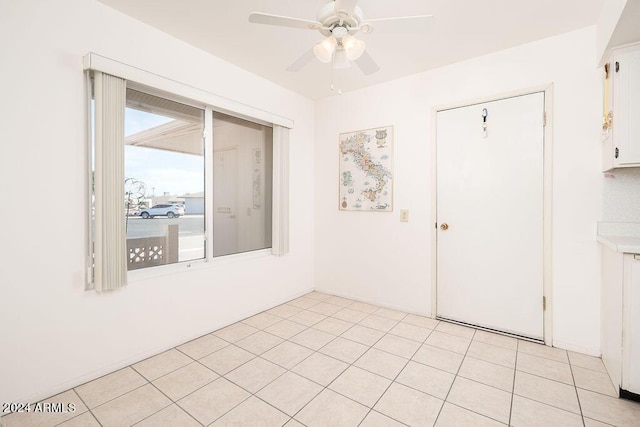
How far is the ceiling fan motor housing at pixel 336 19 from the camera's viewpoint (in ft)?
5.18

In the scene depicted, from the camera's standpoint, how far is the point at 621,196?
7.09ft

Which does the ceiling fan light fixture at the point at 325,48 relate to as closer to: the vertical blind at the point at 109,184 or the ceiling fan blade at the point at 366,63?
the ceiling fan blade at the point at 366,63

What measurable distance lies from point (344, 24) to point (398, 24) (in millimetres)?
307

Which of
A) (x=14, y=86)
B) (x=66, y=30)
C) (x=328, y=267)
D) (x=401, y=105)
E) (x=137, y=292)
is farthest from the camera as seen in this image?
(x=328, y=267)

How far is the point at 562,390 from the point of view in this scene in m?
1.86

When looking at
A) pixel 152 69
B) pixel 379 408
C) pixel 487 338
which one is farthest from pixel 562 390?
pixel 152 69

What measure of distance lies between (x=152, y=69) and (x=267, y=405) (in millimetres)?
2579

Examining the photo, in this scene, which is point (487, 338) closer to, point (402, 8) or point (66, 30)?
point (402, 8)

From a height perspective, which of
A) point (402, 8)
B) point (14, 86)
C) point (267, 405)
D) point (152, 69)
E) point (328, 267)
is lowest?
point (267, 405)

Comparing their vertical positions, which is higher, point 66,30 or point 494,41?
point 494,41

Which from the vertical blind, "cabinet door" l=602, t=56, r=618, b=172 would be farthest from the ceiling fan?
"cabinet door" l=602, t=56, r=618, b=172

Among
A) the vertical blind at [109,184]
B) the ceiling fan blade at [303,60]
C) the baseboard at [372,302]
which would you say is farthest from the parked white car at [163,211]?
the baseboard at [372,302]

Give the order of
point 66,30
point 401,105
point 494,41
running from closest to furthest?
point 66,30 < point 494,41 < point 401,105

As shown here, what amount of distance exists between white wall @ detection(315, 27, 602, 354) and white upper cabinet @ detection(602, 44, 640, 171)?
295mm
